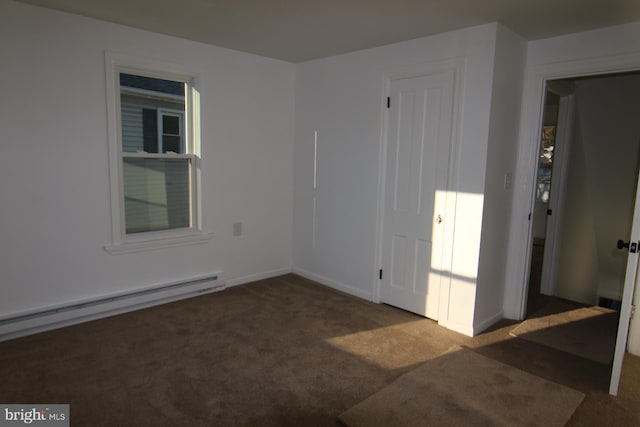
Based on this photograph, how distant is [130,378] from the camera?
260 cm

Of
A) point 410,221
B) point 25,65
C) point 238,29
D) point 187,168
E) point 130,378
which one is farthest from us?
point 187,168

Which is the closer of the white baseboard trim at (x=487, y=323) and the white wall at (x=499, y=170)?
the white wall at (x=499, y=170)

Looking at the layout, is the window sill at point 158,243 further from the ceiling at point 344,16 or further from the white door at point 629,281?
the white door at point 629,281

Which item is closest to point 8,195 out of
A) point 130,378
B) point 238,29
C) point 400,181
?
point 130,378

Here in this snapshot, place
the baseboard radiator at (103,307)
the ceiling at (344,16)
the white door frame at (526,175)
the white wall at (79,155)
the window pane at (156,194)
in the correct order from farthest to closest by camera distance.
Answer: the window pane at (156,194), the white door frame at (526,175), the baseboard radiator at (103,307), the white wall at (79,155), the ceiling at (344,16)

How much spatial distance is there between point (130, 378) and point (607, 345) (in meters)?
3.51

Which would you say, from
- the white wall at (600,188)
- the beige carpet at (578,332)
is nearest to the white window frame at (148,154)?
the beige carpet at (578,332)

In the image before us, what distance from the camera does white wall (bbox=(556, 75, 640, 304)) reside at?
4.09 metres

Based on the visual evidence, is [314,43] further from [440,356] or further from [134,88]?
[440,356]

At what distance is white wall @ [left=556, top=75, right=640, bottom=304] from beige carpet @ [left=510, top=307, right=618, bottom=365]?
0.50m

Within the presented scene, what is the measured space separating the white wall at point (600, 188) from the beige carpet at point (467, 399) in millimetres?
2229

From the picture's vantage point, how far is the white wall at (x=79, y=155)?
2984 millimetres

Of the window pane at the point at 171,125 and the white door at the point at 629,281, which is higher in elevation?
the window pane at the point at 171,125

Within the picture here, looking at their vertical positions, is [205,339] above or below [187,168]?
below
